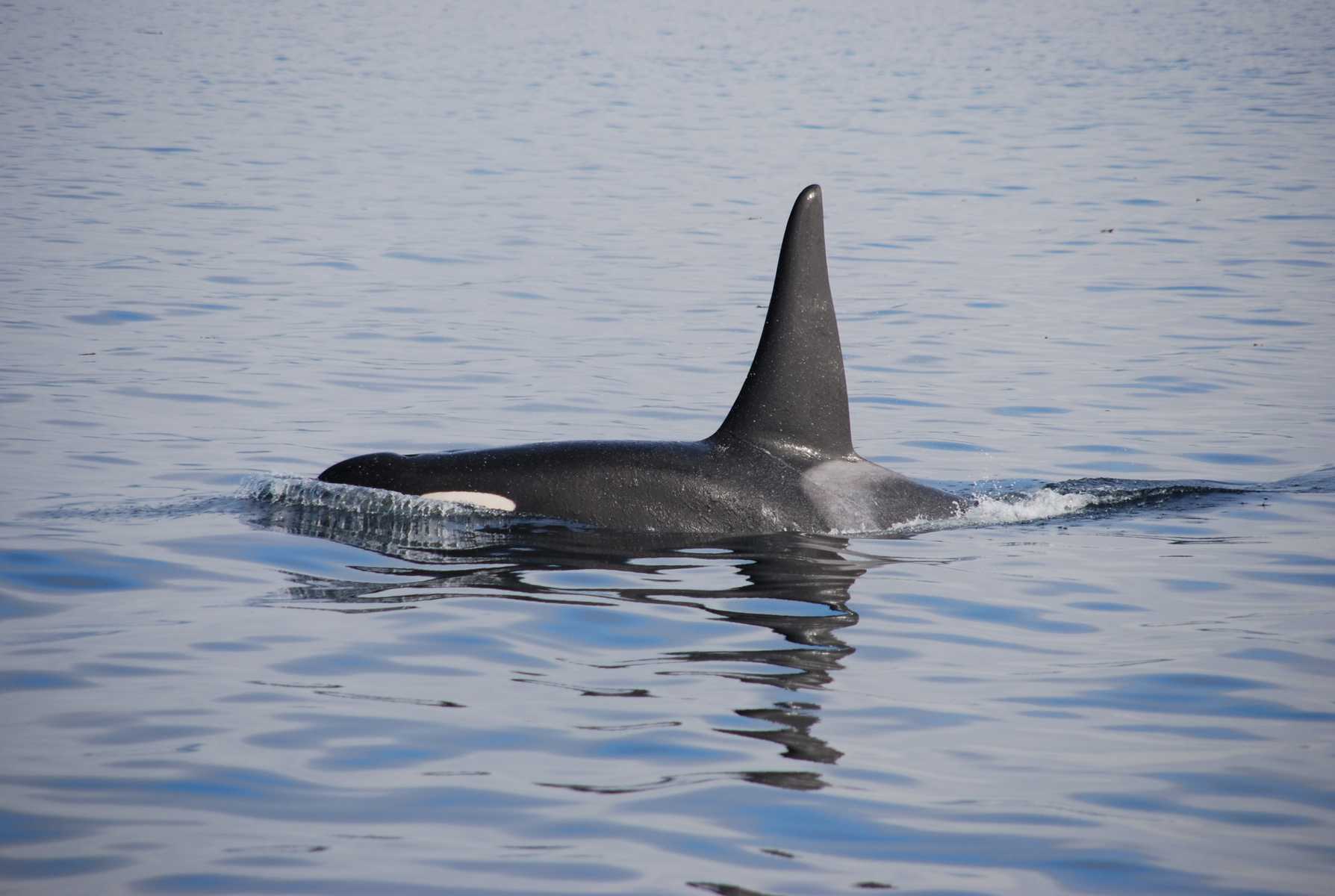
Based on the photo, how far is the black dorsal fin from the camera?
9.68 meters

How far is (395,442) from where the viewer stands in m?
12.1

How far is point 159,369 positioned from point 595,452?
20.4 ft

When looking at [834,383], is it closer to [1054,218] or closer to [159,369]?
[159,369]

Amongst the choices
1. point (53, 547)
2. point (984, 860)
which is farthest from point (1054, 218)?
point (984, 860)

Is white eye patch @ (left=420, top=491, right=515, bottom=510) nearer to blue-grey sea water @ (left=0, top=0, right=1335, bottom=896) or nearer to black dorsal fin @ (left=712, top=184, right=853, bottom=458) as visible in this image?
blue-grey sea water @ (left=0, top=0, right=1335, bottom=896)

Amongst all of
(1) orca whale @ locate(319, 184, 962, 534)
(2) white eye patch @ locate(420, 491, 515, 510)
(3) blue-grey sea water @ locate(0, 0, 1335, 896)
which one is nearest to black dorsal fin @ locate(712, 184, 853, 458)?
(1) orca whale @ locate(319, 184, 962, 534)

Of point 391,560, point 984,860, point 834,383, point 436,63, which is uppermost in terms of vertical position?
point 436,63

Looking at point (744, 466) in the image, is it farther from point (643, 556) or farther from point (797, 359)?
point (643, 556)

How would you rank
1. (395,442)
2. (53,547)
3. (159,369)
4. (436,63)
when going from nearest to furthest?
(53,547) → (395,442) → (159,369) → (436,63)

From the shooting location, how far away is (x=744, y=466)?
9.78m

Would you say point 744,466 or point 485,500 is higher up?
point 744,466

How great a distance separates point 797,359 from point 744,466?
72 cm

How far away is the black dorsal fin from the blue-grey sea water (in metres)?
0.77

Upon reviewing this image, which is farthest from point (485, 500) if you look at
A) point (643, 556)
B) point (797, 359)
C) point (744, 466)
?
point (797, 359)
